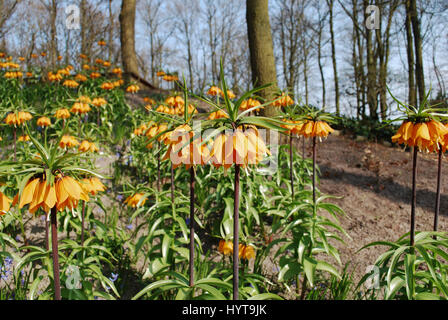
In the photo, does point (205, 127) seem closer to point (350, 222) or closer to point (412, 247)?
point (412, 247)

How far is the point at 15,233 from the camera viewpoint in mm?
3264

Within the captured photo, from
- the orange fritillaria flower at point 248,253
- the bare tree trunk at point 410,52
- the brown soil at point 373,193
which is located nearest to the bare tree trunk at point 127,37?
the brown soil at point 373,193

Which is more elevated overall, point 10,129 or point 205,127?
point 10,129

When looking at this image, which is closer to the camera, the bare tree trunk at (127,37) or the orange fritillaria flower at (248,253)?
the orange fritillaria flower at (248,253)

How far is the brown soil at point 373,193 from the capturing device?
359cm

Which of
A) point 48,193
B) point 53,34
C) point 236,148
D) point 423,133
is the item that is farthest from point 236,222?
point 53,34


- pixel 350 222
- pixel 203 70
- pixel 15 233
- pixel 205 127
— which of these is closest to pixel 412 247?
pixel 205 127

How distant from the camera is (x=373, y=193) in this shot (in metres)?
4.69

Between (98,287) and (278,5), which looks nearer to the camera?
(98,287)

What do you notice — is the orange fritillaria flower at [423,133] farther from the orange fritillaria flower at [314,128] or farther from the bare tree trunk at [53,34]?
the bare tree trunk at [53,34]

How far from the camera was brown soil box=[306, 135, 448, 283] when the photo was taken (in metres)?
3.59

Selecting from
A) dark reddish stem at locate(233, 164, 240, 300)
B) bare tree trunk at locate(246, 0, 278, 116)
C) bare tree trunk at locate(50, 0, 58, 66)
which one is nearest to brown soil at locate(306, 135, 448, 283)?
dark reddish stem at locate(233, 164, 240, 300)

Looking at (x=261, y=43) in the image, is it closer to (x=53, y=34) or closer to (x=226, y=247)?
(x=226, y=247)
